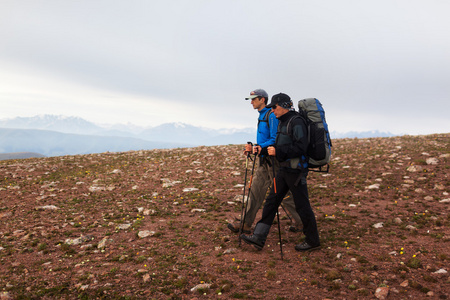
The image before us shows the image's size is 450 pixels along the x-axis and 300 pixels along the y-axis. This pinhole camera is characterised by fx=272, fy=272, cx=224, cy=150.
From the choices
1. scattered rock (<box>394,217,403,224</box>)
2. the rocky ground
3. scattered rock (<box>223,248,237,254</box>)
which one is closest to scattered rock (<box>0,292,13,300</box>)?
the rocky ground

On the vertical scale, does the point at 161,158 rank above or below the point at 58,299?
above

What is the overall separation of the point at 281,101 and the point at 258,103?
1.16 meters

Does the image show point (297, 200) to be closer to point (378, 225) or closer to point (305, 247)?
point (305, 247)

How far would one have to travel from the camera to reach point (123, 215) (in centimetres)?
918

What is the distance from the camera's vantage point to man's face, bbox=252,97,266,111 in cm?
725

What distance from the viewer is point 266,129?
23.5 ft

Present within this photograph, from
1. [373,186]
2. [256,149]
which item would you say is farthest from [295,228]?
[373,186]

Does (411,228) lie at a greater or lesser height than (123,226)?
greater

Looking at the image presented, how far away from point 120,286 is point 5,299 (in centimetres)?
187

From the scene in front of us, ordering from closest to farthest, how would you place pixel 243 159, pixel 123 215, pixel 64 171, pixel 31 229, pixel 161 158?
1. pixel 31 229
2. pixel 123 215
3. pixel 64 171
4. pixel 243 159
5. pixel 161 158

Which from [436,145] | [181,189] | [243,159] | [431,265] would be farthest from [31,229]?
[436,145]

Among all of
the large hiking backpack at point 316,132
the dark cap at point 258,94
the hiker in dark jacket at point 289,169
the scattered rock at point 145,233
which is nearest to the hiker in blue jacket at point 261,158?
the dark cap at point 258,94

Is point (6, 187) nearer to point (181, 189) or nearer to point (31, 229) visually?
point (31, 229)

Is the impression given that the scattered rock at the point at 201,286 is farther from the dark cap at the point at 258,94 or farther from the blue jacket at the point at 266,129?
the dark cap at the point at 258,94
